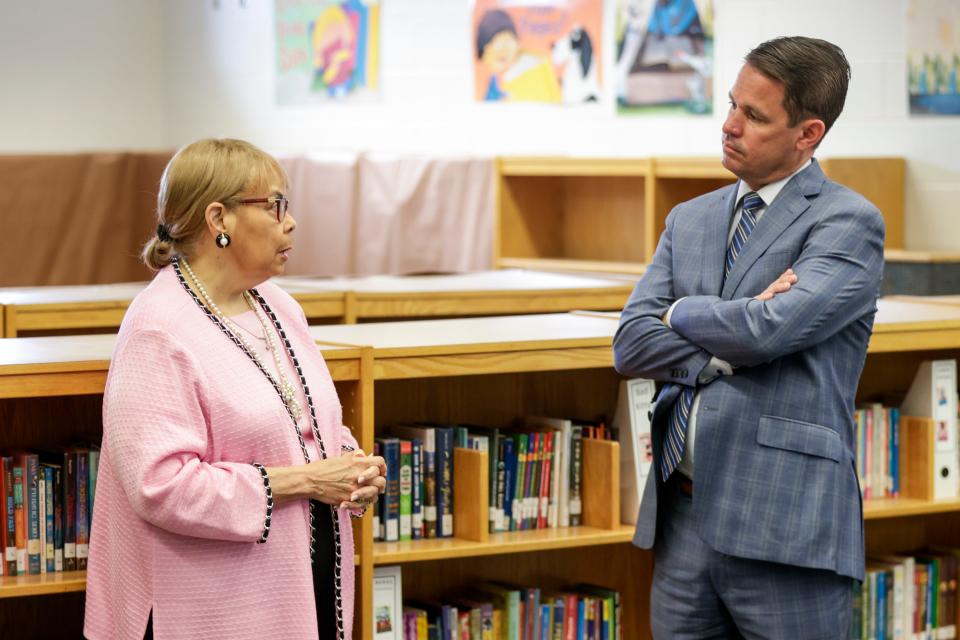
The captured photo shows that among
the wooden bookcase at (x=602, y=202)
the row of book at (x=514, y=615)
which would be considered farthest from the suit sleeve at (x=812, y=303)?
the wooden bookcase at (x=602, y=202)

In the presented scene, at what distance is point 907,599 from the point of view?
3.49 metres

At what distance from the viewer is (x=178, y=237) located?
2.19 metres

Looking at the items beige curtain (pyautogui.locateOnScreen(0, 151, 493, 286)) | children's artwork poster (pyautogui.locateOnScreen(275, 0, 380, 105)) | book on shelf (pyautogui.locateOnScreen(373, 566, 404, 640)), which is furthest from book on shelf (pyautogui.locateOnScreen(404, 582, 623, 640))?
children's artwork poster (pyautogui.locateOnScreen(275, 0, 380, 105))

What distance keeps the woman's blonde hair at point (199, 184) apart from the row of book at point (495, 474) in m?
0.86

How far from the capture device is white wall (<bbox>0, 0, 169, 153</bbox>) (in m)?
9.33

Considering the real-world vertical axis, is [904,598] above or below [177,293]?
below

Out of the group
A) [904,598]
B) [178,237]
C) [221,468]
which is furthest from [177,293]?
[904,598]

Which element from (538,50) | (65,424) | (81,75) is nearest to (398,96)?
(538,50)

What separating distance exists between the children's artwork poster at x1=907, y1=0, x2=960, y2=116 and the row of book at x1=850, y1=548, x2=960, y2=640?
2202 mm

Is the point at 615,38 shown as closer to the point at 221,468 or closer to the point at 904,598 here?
the point at 904,598

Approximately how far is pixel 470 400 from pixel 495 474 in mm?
248

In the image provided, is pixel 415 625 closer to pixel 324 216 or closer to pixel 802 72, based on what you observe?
pixel 802 72

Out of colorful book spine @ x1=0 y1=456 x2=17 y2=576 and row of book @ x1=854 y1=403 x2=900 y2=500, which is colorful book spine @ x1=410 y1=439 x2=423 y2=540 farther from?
row of book @ x1=854 y1=403 x2=900 y2=500

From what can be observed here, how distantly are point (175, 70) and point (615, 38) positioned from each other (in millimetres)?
4416
